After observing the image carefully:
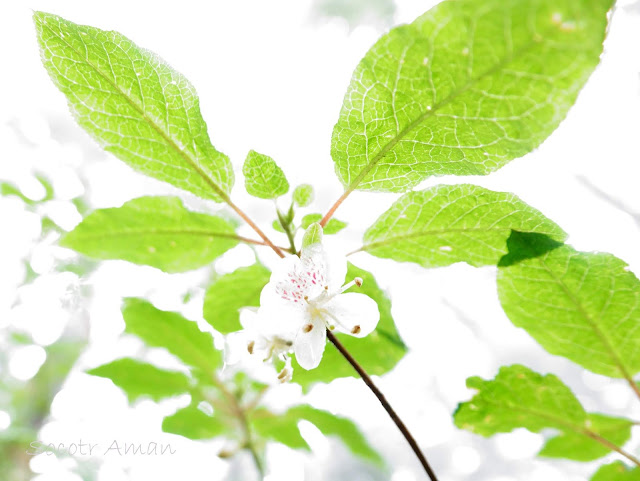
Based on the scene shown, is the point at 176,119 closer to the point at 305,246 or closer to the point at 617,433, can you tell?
the point at 305,246

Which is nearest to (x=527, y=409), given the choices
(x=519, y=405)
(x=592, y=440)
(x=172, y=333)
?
(x=519, y=405)

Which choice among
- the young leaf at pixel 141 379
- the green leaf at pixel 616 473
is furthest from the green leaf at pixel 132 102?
the green leaf at pixel 616 473

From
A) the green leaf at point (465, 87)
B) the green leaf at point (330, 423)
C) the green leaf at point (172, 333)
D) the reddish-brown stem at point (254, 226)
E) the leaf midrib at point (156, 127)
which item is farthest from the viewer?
the green leaf at point (330, 423)

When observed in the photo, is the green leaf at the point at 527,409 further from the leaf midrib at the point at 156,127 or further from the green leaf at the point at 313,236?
the leaf midrib at the point at 156,127

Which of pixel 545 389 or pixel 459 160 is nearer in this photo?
pixel 459 160

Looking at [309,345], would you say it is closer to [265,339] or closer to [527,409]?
[265,339]

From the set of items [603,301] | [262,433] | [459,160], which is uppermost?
[459,160]

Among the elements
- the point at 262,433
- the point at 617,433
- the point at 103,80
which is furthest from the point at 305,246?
the point at 262,433
